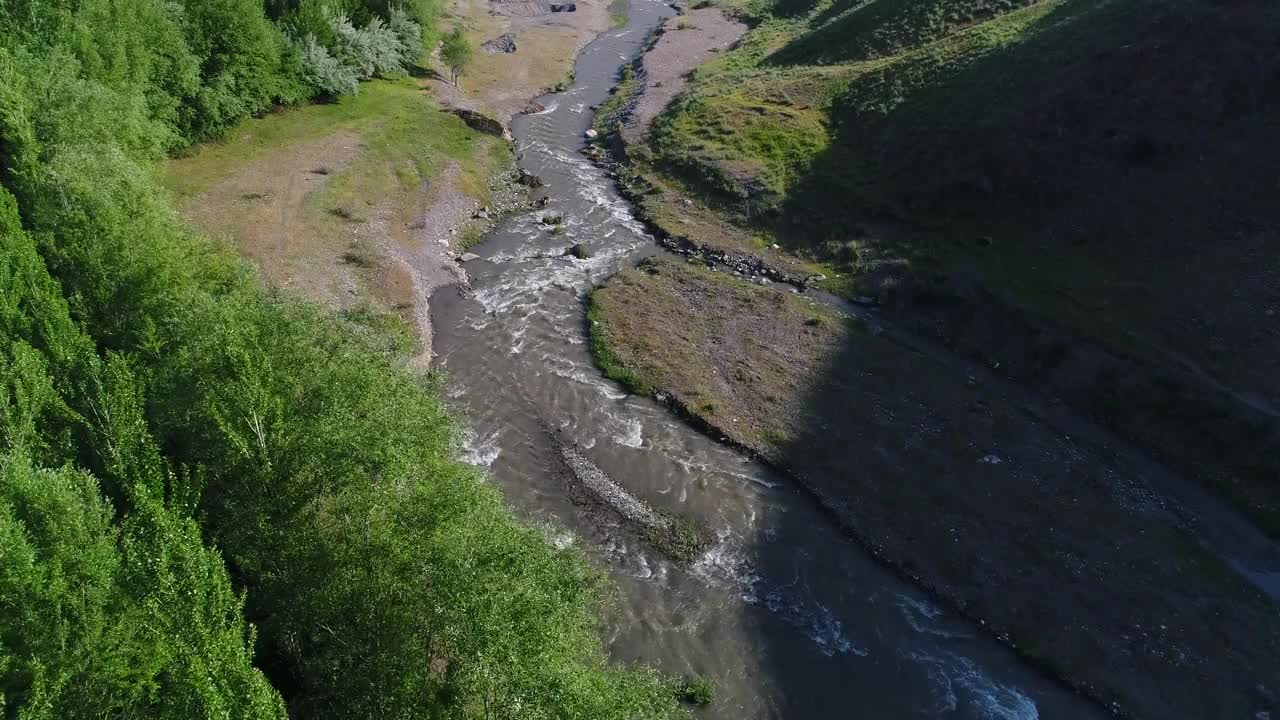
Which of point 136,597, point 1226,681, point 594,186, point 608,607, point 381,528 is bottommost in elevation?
point 1226,681

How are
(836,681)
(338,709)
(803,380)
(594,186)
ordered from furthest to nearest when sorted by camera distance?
(594,186) < (803,380) < (836,681) < (338,709)

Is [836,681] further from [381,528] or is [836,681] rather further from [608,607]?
[381,528]

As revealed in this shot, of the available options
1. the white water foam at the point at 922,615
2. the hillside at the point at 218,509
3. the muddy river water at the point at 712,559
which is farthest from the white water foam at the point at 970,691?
the hillside at the point at 218,509

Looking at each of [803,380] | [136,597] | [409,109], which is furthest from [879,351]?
[409,109]

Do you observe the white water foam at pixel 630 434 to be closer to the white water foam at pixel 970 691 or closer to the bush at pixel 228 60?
the white water foam at pixel 970 691

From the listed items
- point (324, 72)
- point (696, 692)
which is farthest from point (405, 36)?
point (696, 692)

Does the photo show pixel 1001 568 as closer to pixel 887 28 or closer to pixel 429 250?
pixel 429 250
